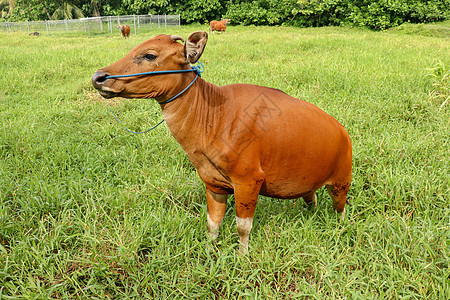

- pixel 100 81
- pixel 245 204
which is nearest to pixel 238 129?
pixel 245 204

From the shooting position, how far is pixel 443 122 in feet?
14.3

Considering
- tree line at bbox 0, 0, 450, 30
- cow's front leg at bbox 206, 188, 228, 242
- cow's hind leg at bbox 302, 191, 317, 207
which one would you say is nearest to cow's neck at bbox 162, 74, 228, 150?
cow's front leg at bbox 206, 188, 228, 242

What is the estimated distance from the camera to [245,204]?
230 centimetres

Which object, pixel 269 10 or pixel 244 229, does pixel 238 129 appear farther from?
pixel 269 10

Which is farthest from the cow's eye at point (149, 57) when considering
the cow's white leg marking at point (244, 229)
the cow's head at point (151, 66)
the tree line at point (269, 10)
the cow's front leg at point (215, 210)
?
the tree line at point (269, 10)

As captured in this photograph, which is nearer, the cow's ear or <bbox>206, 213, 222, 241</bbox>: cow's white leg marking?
the cow's ear

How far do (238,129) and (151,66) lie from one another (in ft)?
2.12

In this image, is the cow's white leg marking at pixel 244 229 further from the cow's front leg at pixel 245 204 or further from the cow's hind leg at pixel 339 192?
the cow's hind leg at pixel 339 192

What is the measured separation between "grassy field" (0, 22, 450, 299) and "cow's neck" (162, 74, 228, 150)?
0.82m

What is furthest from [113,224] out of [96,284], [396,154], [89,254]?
[396,154]

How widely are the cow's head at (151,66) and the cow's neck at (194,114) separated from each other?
12 centimetres

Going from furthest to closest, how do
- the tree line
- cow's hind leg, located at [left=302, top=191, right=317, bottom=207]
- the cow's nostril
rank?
the tree line < cow's hind leg, located at [left=302, top=191, right=317, bottom=207] < the cow's nostril

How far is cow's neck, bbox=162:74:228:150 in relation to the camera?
219cm

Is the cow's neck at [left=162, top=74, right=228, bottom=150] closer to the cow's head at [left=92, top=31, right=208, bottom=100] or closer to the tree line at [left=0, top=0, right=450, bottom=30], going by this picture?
the cow's head at [left=92, top=31, right=208, bottom=100]
